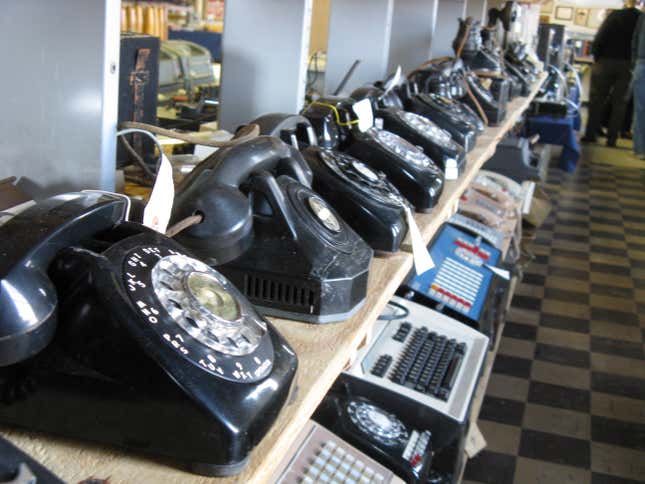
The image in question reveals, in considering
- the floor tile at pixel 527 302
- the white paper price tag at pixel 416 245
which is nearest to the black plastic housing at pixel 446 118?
the white paper price tag at pixel 416 245

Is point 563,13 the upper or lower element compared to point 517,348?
upper

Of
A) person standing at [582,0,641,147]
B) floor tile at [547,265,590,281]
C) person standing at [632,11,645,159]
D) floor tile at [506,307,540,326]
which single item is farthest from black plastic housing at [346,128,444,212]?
person standing at [582,0,641,147]

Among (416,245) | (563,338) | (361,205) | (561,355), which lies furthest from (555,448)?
(361,205)

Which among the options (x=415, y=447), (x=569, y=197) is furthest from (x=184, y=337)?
(x=569, y=197)

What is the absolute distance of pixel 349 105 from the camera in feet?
5.28

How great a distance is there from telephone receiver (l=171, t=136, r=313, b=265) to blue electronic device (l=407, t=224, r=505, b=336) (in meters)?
1.36

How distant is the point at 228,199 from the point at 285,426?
0.30 metres

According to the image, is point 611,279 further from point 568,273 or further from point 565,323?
point 565,323

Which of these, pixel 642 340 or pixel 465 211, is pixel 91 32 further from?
pixel 642 340

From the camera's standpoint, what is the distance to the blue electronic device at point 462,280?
2.40 meters

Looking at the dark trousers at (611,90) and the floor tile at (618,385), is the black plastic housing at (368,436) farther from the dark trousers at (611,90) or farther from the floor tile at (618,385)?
the dark trousers at (611,90)

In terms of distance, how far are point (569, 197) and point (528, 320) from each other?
9.04 feet

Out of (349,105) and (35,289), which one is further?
(349,105)

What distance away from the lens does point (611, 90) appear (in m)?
8.91
